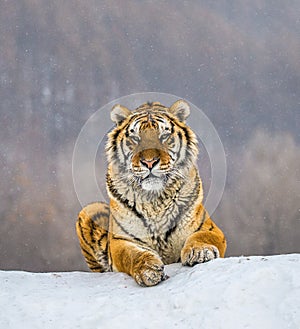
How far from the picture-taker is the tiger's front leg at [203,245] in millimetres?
4578

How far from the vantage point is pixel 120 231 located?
5395 millimetres

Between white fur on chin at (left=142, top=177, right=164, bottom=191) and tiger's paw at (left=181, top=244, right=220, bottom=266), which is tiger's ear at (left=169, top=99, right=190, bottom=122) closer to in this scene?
white fur on chin at (left=142, top=177, right=164, bottom=191)

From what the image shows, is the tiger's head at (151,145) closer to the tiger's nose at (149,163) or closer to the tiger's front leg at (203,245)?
the tiger's nose at (149,163)

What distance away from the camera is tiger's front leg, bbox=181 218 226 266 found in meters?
4.58

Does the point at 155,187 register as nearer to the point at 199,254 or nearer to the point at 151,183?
the point at 151,183

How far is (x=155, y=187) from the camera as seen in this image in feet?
16.9

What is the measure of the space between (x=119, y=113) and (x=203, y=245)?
5.59 ft

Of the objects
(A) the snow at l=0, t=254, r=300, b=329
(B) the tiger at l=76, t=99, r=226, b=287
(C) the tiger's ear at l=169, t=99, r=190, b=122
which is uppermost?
(C) the tiger's ear at l=169, t=99, r=190, b=122

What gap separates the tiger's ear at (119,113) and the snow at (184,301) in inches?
73.2

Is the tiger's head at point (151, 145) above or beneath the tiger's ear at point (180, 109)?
beneath

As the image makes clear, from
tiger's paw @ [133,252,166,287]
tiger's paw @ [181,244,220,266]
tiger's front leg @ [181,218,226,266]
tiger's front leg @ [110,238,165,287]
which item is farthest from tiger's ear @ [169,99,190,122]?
tiger's paw @ [133,252,166,287]

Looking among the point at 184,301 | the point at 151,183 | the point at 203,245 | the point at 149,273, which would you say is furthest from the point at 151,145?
the point at 184,301

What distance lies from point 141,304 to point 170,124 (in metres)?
2.23

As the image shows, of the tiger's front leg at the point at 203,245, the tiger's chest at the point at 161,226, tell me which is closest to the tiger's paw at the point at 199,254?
the tiger's front leg at the point at 203,245
